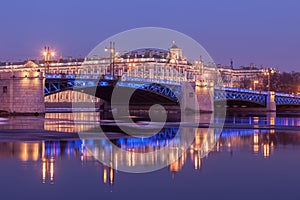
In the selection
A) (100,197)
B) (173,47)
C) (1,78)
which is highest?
(173,47)

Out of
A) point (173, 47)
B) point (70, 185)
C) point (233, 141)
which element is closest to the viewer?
point (70, 185)

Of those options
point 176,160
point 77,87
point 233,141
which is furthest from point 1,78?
point 176,160

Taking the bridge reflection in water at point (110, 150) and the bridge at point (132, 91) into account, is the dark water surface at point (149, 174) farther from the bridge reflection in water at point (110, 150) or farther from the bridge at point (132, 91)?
the bridge at point (132, 91)

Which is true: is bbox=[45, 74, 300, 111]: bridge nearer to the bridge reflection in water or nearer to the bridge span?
the bridge span

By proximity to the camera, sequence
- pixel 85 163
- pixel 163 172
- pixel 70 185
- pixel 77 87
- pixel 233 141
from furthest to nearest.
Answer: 1. pixel 77 87
2. pixel 233 141
3. pixel 85 163
4. pixel 163 172
5. pixel 70 185

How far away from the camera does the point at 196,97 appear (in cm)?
8812

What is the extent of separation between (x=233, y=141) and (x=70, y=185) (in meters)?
15.9

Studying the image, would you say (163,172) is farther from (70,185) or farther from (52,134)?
(52,134)

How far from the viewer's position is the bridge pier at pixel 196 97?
8719 cm

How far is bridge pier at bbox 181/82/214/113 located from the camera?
87188 mm

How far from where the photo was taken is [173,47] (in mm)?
170500

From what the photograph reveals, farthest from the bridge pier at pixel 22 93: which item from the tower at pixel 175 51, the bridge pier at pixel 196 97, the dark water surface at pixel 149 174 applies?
the tower at pixel 175 51

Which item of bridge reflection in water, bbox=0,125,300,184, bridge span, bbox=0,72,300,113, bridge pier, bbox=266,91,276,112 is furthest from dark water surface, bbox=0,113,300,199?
bridge pier, bbox=266,91,276,112

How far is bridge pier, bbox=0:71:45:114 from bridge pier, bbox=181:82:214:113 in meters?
25.6
